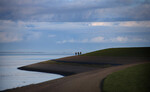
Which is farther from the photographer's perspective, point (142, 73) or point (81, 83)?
point (142, 73)

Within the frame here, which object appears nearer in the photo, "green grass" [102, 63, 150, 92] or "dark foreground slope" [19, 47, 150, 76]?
"green grass" [102, 63, 150, 92]

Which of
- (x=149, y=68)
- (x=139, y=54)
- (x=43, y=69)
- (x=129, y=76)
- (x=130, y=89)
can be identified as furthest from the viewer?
(x=139, y=54)

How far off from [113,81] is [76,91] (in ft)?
13.8

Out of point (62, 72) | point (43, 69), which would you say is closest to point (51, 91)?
point (62, 72)

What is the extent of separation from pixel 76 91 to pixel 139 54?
42.7 metres

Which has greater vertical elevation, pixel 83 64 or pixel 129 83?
pixel 129 83

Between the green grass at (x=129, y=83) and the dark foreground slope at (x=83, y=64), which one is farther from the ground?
the green grass at (x=129, y=83)

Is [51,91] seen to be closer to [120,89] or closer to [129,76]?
[120,89]

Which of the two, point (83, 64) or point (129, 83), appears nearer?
point (129, 83)

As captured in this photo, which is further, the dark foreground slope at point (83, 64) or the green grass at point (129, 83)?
the dark foreground slope at point (83, 64)

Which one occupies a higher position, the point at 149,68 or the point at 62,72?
the point at 149,68

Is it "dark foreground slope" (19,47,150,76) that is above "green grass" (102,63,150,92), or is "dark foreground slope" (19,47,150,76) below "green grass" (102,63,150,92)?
below

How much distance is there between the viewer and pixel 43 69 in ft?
150

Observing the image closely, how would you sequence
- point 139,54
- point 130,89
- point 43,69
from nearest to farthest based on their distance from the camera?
1. point 130,89
2. point 43,69
3. point 139,54
